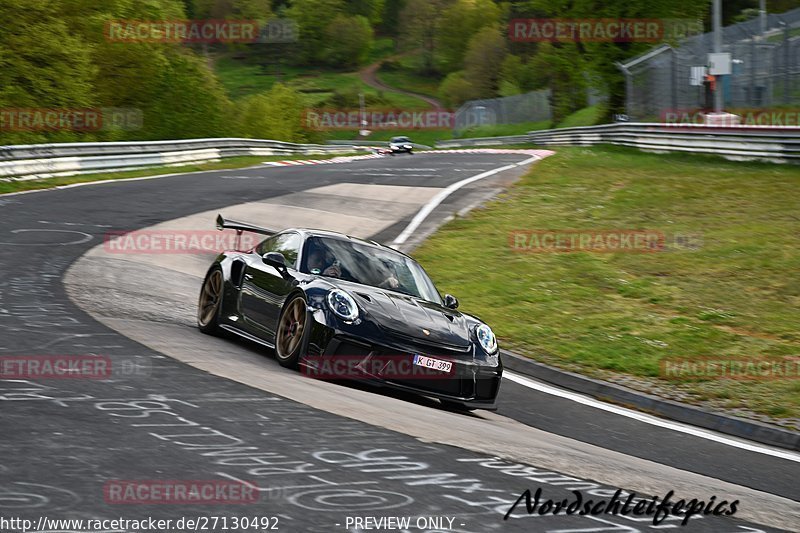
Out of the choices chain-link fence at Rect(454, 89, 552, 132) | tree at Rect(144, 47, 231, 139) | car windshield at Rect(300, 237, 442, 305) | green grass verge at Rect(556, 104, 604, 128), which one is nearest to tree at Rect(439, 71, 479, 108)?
chain-link fence at Rect(454, 89, 552, 132)

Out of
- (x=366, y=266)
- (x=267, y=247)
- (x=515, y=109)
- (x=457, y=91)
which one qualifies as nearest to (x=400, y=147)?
(x=515, y=109)

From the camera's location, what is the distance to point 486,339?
30.6 ft

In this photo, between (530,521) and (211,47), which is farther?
(211,47)

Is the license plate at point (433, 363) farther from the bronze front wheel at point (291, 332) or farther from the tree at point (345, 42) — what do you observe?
the tree at point (345, 42)

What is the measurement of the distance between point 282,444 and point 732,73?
3199 cm

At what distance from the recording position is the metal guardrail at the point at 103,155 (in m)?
25.4

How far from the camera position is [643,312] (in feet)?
45.0

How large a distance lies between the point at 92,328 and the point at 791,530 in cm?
626

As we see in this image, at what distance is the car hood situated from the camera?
28.7ft

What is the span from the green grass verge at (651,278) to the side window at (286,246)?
311cm

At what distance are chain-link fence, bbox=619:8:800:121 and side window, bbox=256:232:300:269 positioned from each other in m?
22.5

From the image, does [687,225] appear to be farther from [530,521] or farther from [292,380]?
[530,521]

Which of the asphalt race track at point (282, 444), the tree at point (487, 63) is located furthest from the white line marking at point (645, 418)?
the tree at point (487, 63)

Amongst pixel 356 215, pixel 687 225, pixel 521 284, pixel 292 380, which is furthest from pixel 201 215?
pixel 292 380
